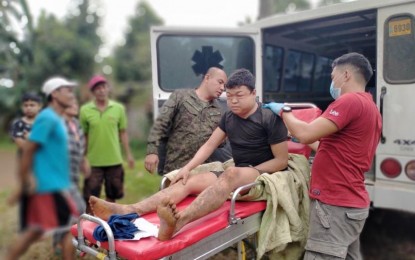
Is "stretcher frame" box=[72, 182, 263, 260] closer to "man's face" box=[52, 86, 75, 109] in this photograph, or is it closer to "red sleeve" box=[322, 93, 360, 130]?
"red sleeve" box=[322, 93, 360, 130]

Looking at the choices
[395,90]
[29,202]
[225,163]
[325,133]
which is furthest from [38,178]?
[395,90]

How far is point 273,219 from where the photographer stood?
2.62 m

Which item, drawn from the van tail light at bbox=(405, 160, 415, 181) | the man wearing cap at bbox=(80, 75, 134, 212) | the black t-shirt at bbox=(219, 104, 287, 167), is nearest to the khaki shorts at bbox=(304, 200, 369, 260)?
the black t-shirt at bbox=(219, 104, 287, 167)

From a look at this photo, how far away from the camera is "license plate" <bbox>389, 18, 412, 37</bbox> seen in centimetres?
301

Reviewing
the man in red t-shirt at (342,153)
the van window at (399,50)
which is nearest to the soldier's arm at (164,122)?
the man in red t-shirt at (342,153)

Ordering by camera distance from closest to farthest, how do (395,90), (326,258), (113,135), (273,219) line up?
(326,258)
(273,219)
(395,90)
(113,135)

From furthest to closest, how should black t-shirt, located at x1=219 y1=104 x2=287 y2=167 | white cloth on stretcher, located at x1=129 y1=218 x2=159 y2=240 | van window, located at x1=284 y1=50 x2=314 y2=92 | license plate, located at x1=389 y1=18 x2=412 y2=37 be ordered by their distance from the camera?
van window, located at x1=284 y1=50 x2=314 y2=92 < license plate, located at x1=389 y1=18 x2=412 y2=37 < black t-shirt, located at x1=219 y1=104 x2=287 y2=167 < white cloth on stretcher, located at x1=129 y1=218 x2=159 y2=240

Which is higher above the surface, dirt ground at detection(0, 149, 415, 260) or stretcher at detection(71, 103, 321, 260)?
stretcher at detection(71, 103, 321, 260)

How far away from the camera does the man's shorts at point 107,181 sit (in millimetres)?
3900

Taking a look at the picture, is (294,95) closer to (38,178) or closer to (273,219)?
(273,219)

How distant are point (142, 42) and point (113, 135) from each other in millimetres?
18539

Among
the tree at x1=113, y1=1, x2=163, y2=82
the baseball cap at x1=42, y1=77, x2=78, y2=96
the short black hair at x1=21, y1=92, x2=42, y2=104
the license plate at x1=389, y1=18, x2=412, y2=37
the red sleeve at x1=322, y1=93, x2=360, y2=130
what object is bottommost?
the red sleeve at x1=322, y1=93, x2=360, y2=130

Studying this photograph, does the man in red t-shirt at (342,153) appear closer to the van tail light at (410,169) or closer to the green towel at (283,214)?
the green towel at (283,214)

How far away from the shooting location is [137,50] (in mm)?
21359
